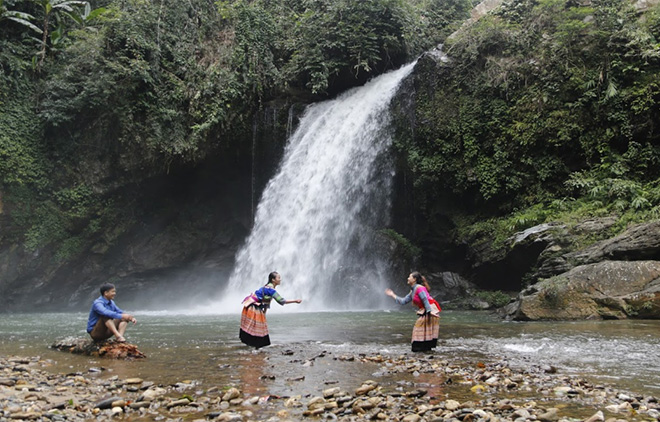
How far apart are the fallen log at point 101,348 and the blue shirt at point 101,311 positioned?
0.24 meters

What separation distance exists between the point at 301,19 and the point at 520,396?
1989 centimetres

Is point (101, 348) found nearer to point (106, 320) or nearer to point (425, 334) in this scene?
point (106, 320)

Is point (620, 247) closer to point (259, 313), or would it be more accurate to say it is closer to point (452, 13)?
point (259, 313)

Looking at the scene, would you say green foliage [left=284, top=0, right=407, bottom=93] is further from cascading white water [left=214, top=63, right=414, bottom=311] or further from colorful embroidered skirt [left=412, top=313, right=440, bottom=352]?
colorful embroidered skirt [left=412, top=313, right=440, bottom=352]

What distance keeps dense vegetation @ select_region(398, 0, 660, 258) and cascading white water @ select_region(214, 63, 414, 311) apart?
146cm

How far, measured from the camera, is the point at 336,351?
6.82 metres

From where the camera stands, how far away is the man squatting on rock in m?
6.61

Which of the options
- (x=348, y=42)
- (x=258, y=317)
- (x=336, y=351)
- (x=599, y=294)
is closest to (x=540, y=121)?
(x=599, y=294)

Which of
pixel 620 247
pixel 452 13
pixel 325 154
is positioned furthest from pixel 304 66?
pixel 620 247

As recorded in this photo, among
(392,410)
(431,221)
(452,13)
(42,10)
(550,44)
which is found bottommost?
(392,410)

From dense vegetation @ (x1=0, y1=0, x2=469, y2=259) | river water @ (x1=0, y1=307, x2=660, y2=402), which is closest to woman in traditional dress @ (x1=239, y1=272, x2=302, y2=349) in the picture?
river water @ (x1=0, y1=307, x2=660, y2=402)

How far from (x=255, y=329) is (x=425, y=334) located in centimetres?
243

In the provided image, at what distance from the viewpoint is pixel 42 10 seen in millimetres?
19734

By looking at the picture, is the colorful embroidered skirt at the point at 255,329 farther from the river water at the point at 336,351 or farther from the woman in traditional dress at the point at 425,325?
the woman in traditional dress at the point at 425,325
